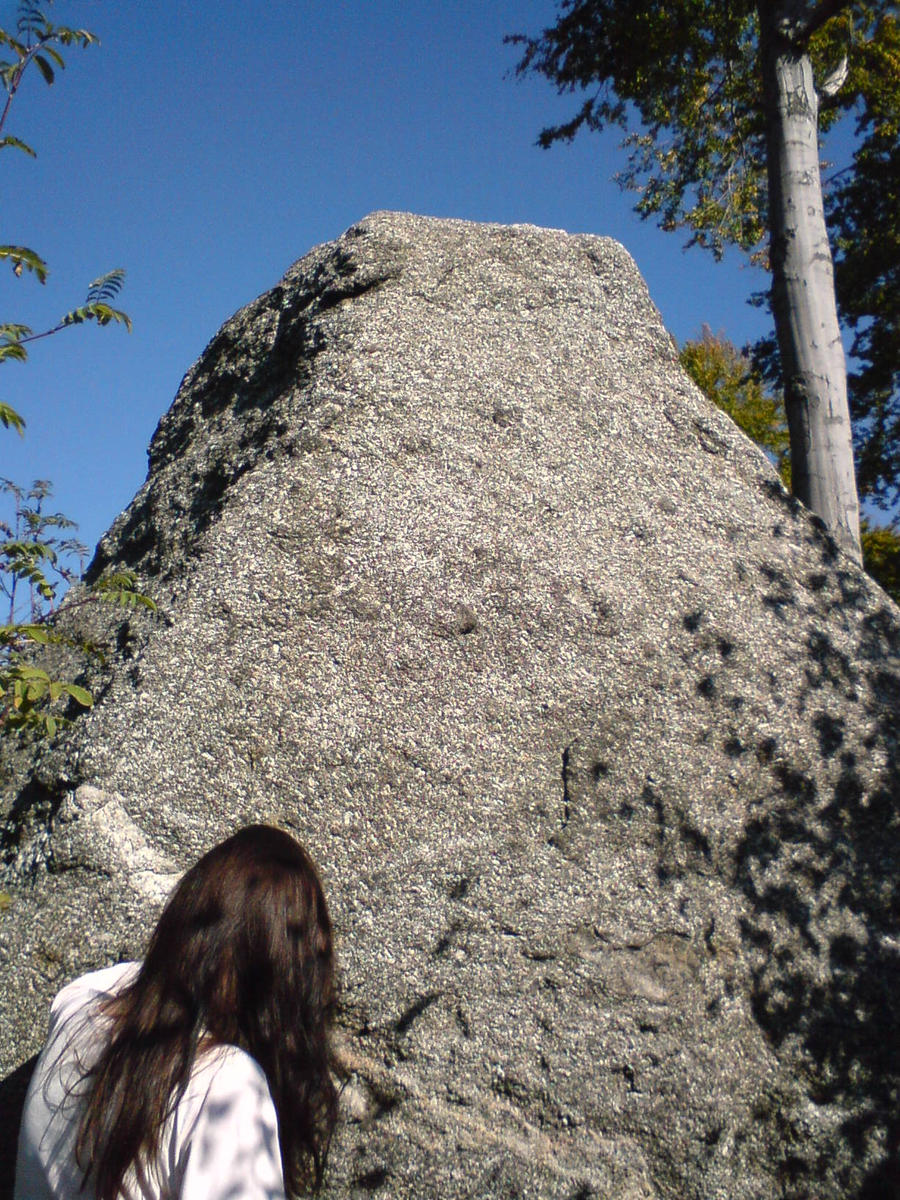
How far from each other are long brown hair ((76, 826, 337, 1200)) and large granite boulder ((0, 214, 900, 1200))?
98cm

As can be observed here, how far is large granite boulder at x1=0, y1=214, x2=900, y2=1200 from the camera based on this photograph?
2697 millimetres

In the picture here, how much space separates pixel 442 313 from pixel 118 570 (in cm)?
163

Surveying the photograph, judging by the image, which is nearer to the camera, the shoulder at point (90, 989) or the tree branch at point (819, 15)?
the shoulder at point (90, 989)

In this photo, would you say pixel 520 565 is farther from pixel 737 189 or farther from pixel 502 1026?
pixel 737 189

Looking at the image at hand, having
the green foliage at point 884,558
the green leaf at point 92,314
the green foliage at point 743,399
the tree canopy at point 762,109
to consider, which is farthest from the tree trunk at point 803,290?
the green foliage at point 743,399

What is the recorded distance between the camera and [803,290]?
5359mm

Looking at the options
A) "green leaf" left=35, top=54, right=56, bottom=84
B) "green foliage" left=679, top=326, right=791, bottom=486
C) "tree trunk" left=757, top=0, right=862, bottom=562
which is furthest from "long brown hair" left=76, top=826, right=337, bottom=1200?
"green foliage" left=679, top=326, right=791, bottom=486

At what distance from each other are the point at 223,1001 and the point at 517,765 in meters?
1.47

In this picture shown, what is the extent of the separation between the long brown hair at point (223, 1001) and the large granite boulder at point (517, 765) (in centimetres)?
98

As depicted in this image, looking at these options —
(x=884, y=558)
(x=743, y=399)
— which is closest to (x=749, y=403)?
(x=743, y=399)

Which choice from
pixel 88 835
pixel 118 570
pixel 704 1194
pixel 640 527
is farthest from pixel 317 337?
pixel 704 1194

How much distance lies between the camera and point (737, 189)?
26.3 ft

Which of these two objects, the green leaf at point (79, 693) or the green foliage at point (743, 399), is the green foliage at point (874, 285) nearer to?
the green foliage at point (743, 399)

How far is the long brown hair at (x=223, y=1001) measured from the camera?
159cm
